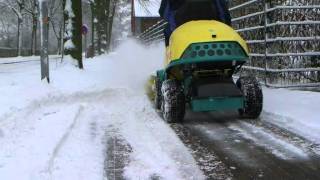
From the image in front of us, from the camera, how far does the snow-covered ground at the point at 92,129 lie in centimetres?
610

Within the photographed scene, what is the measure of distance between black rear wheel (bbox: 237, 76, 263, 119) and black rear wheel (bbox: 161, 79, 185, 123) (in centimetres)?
104

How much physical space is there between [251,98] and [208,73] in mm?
842

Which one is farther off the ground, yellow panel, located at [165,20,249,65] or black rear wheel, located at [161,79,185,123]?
yellow panel, located at [165,20,249,65]

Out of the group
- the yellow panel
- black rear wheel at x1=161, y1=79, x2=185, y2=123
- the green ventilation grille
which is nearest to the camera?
the green ventilation grille

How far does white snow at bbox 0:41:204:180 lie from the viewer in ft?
19.8

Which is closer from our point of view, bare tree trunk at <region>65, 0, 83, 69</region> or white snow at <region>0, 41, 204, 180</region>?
white snow at <region>0, 41, 204, 180</region>

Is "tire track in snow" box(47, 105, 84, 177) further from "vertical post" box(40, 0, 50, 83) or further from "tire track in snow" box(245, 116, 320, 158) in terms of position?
"vertical post" box(40, 0, 50, 83)

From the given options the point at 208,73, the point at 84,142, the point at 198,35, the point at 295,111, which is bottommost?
the point at 84,142

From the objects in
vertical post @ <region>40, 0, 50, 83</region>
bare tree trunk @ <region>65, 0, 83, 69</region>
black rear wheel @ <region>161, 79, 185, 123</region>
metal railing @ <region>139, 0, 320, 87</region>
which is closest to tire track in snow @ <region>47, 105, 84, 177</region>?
black rear wheel @ <region>161, 79, 185, 123</region>

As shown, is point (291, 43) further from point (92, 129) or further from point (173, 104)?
point (92, 129)

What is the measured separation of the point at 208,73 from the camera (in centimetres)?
948

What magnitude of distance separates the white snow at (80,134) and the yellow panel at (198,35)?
4.18ft

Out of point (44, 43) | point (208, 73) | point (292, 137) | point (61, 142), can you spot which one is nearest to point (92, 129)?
point (61, 142)

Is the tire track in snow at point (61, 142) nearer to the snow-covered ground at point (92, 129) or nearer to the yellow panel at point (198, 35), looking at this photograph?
the snow-covered ground at point (92, 129)
